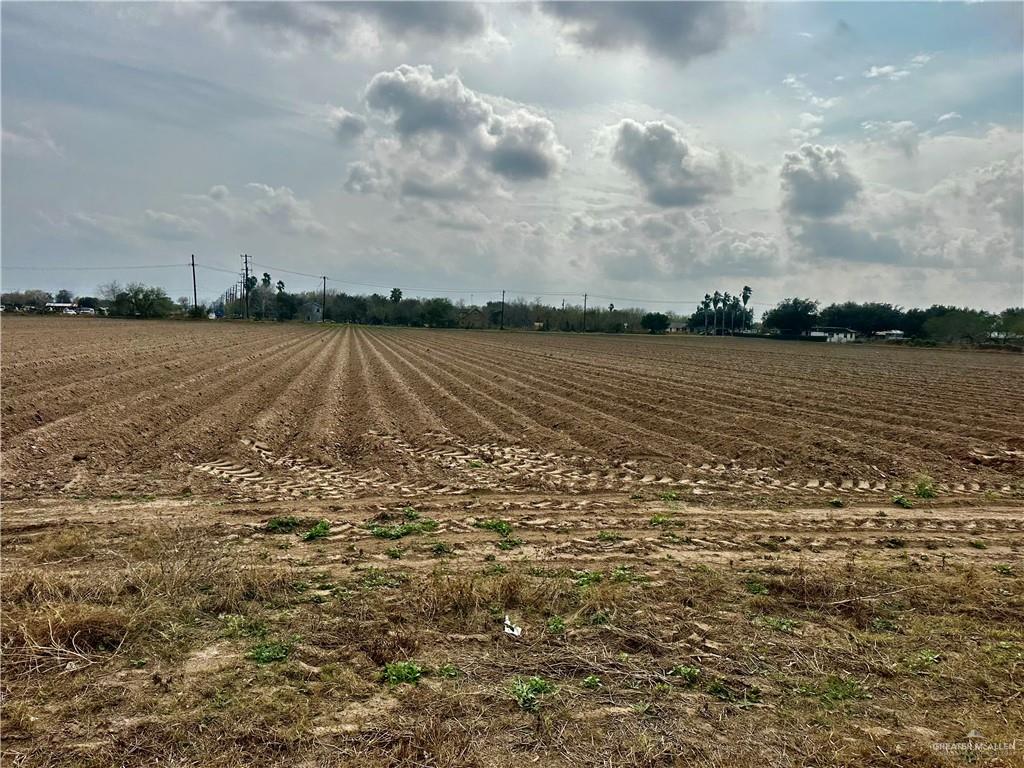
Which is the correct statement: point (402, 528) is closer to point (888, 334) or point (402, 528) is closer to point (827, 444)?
point (827, 444)

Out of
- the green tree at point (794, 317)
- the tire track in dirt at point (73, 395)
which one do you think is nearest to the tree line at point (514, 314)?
the green tree at point (794, 317)

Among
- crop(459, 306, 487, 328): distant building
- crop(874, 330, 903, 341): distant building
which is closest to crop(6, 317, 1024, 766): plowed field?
crop(874, 330, 903, 341): distant building

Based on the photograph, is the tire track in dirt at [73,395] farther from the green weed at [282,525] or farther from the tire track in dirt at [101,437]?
the green weed at [282,525]

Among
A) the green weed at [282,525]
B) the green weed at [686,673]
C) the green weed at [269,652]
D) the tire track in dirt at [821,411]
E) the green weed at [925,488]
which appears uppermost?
the tire track in dirt at [821,411]

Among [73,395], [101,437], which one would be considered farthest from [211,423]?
[73,395]

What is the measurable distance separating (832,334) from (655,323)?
38.1 metres

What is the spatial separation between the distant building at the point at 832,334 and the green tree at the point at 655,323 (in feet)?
103

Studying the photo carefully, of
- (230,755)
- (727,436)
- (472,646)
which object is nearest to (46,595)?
(230,755)

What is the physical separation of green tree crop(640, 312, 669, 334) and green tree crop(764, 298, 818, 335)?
2309 centimetres

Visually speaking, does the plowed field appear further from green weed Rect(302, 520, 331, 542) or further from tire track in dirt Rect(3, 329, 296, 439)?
tire track in dirt Rect(3, 329, 296, 439)

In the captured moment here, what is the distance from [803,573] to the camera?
20.2ft

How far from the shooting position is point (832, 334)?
430 ft

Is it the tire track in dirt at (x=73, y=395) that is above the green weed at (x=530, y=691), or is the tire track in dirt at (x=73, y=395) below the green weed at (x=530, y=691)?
above

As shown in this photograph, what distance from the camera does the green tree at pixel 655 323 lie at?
14125 cm
